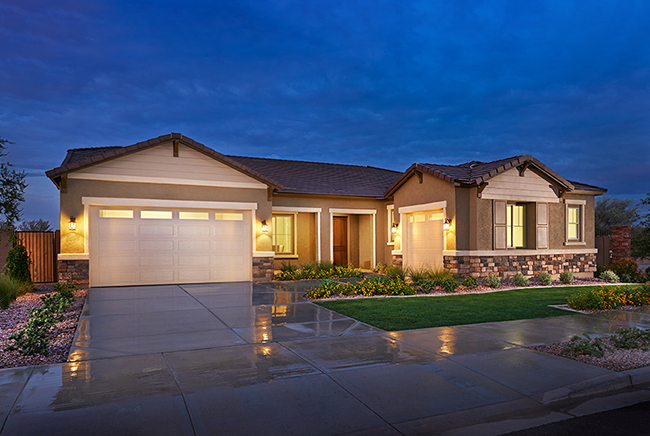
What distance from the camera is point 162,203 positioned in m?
14.1

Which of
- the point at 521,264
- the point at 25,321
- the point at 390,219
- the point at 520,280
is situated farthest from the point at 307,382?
the point at 390,219

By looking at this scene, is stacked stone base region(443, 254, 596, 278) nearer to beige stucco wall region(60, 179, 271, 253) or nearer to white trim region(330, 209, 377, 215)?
white trim region(330, 209, 377, 215)

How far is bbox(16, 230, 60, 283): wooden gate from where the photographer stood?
14.6m

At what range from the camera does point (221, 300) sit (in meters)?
10.9

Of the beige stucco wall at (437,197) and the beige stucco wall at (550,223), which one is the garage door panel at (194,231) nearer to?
the beige stucco wall at (437,197)

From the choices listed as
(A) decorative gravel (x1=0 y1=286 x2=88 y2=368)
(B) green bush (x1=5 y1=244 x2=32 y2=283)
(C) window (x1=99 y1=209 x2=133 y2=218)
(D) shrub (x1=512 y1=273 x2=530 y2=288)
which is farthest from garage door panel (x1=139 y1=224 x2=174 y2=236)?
(D) shrub (x1=512 y1=273 x2=530 y2=288)

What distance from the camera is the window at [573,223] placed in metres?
16.8

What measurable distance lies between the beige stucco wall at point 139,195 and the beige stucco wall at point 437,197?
5.16 m

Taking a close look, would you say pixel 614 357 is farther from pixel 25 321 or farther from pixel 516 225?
pixel 516 225

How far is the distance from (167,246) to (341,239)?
8853 mm

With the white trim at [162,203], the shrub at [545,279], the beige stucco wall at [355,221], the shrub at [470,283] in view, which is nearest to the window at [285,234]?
the beige stucco wall at [355,221]

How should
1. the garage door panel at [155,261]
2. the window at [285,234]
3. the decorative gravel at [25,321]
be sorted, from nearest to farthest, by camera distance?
1. the decorative gravel at [25,321]
2. the garage door panel at [155,261]
3. the window at [285,234]

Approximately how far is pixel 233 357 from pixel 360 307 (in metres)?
4.47

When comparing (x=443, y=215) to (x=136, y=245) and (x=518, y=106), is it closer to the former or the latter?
(x=136, y=245)
